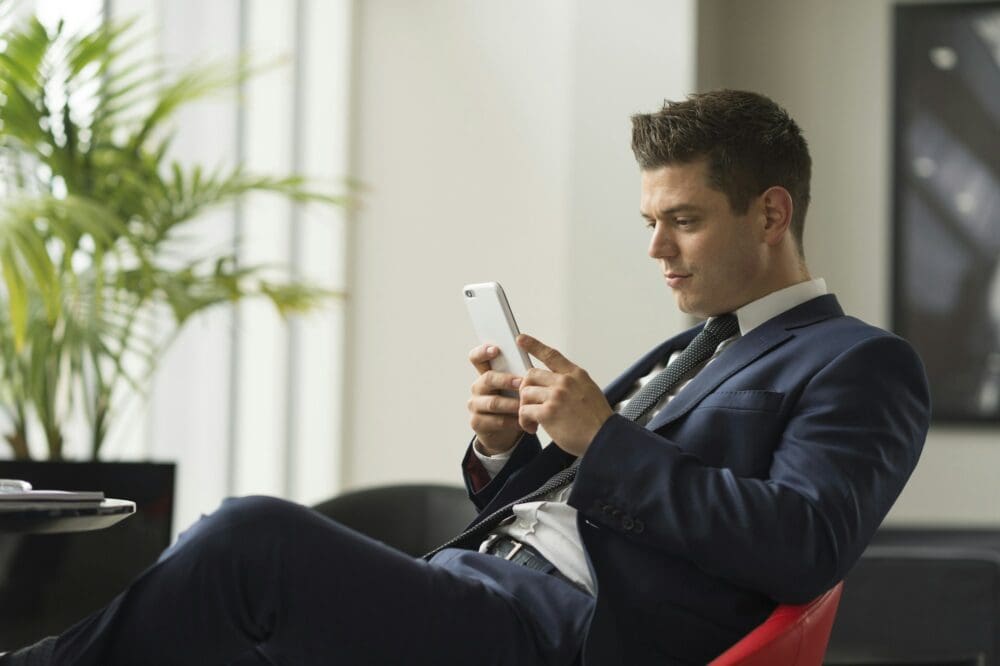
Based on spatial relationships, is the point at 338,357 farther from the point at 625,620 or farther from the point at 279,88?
the point at 625,620

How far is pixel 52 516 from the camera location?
1.62 metres

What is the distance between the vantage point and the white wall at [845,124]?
472cm

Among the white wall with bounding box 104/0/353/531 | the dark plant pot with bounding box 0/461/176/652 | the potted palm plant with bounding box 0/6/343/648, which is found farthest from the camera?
the white wall with bounding box 104/0/353/531

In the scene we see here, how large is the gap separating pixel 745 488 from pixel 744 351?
1.09 ft

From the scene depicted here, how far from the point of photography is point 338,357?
486 cm

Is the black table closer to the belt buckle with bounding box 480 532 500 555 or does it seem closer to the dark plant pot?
the belt buckle with bounding box 480 532 500 555

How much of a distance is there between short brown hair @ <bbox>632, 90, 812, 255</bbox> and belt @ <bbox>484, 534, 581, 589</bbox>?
2.03ft

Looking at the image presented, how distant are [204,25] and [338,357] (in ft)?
4.23

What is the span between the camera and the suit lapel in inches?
76.4

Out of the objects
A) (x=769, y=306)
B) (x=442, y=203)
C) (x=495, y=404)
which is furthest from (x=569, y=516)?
(x=442, y=203)

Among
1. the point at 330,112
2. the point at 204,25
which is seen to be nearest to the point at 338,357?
the point at 330,112

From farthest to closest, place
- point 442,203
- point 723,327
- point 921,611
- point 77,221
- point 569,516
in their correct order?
point 442,203
point 921,611
point 77,221
point 723,327
point 569,516

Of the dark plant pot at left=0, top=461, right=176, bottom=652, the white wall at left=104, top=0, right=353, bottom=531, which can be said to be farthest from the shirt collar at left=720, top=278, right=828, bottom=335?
the white wall at left=104, top=0, right=353, bottom=531

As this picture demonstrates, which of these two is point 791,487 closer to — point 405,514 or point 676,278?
point 676,278
